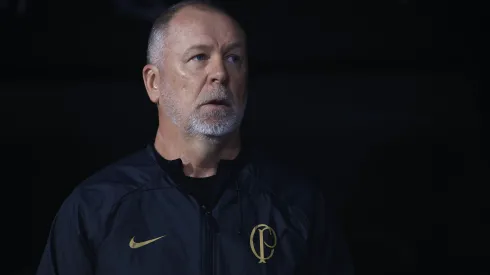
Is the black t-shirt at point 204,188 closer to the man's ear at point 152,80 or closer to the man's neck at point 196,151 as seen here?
Answer: the man's neck at point 196,151

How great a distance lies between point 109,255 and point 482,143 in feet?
3.45

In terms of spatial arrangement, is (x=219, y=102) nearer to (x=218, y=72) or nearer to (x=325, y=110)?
(x=218, y=72)

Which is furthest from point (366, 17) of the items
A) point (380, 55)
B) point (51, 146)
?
point (51, 146)

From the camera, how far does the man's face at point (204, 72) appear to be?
4.17ft

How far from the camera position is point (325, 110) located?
1777mm

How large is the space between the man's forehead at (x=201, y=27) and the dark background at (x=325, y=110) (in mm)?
373

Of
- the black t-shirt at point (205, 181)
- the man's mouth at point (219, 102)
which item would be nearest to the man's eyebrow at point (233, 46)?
the man's mouth at point (219, 102)

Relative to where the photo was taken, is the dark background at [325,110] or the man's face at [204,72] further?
the dark background at [325,110]

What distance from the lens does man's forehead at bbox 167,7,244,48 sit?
129 cm

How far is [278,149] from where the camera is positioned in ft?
5.76

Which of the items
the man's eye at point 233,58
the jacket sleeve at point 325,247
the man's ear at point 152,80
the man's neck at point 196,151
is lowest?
the jacket sleeve at point 325,247

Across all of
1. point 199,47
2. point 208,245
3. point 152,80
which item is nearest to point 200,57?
point 199,47

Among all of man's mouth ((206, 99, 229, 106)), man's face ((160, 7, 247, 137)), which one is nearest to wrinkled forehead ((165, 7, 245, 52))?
man's face ((160, 7, 247, 137))

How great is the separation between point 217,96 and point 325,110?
1.87ft
